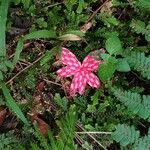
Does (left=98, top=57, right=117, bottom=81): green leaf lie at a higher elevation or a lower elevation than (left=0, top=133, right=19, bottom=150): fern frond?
higher

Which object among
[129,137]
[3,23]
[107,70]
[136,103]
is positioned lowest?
[129,137]

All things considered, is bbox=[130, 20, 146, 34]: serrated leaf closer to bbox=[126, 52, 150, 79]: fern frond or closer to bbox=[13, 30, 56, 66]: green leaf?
bbox=[126, 52, 150, 79]: fern frond

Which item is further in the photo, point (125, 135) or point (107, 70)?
point (107, 70)

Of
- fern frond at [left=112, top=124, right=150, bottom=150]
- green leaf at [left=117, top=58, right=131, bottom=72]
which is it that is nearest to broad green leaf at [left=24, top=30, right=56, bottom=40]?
green leaf at [left=117, top=58, right=131, bottom=72]

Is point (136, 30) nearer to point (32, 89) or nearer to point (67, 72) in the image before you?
point (67, 72)

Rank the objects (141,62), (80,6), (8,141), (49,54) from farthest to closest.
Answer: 1. (80,6)
2. (49,54)
3. (8,141)
4. (141,62)

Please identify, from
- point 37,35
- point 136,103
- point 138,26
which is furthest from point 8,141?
point 138,26

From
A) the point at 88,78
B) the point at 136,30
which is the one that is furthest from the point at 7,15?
the point at 136,30

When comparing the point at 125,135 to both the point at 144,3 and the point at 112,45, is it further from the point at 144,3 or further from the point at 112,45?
the point at 144,3
